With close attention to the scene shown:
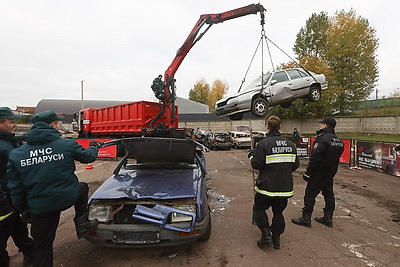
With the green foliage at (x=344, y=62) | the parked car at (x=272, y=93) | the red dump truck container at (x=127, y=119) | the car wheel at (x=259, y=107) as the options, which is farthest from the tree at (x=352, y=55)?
the red dump truck container at (x=127, y=119)

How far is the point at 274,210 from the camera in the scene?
277cm

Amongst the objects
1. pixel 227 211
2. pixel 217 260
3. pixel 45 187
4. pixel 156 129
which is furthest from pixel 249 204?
pixel 156 129

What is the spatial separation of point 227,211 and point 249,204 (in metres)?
0.62

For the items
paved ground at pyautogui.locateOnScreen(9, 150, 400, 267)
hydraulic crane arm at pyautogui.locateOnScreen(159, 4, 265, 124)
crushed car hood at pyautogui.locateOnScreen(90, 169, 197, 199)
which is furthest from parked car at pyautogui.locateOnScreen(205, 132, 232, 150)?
crushed car hood at pyautogui.locateOnScreen(90, 169, 197, 199)

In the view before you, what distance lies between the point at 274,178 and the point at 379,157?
7.03 meters

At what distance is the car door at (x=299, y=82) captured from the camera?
24.2ft

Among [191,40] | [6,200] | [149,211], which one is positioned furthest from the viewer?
[191,40]

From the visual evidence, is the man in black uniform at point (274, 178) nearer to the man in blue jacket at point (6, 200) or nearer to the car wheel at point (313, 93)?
the man in blue jacket at point (6, 200)

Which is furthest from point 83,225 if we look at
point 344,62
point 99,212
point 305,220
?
point 344,62

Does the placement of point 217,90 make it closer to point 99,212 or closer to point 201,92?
point 201,92

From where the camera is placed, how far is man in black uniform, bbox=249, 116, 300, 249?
2.64 meters

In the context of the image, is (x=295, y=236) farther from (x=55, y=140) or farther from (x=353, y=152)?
(x=353, y=152)

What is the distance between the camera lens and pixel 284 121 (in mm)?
22641

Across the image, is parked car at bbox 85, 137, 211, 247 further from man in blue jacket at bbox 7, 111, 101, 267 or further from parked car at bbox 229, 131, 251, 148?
parked car at bbox 229, 131, 251, 148
